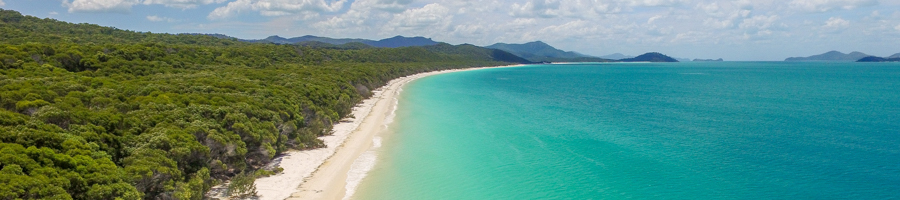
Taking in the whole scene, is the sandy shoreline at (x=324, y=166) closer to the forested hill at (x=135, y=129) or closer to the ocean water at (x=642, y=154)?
the forested hill at (x=135, y=129)

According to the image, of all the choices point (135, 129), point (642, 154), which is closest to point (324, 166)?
point (135, 129)

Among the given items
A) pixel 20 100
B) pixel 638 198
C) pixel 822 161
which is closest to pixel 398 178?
pixel 638 198

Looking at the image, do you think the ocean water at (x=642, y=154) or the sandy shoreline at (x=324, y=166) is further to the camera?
the ocean water at (x=642, y=154)

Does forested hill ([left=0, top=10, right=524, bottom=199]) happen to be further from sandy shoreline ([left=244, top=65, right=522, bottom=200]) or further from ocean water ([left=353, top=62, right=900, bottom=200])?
ocean water ([left=353, top=62, right=900, bottom=200])

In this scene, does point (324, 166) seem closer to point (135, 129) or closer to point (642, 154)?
point (135, 129)

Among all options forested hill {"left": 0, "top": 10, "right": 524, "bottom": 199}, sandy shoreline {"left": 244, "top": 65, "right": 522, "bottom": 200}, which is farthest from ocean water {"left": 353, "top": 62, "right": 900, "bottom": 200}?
forested hill {"left": 0, "top": 10, "right": 524, "bottom": 199}

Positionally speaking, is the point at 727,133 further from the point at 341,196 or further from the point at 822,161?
the point at 341,196

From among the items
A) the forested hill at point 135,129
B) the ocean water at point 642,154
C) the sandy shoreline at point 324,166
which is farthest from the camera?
the ocean water at point 642,154

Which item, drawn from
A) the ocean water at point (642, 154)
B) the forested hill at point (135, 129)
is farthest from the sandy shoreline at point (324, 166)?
the ocean water at point (642, 154)

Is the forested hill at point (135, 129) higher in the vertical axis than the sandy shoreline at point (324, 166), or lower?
higher
